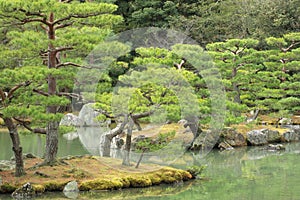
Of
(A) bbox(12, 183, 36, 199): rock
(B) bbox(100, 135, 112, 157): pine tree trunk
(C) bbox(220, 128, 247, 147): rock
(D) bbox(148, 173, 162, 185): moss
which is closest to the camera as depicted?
(A) bbox(12, 183, 36, 199): rock

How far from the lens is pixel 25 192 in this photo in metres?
8.38

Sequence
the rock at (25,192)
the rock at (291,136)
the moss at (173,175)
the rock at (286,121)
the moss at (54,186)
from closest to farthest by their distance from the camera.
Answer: the rock at (25,192), the moss at (54,186), the moss at (173,175), the rock at (291,136), the rock at (286,121)

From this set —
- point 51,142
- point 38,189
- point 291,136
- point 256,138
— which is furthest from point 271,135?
point 38,189

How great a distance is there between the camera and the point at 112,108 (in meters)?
10.2

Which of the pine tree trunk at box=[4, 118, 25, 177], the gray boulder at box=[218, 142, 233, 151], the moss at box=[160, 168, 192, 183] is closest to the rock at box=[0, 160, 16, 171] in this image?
the pine tree trunk at box=[4, 118, 25, 177]

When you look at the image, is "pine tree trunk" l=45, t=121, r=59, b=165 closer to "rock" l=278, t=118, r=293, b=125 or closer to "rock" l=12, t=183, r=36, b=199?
"rock" l=12, t=183, r=36, b=199

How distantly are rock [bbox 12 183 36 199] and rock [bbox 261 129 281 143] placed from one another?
982 cm

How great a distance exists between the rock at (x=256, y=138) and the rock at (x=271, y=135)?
14cm

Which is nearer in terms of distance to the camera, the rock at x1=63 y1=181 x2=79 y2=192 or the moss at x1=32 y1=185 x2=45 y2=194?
the moss at x1=32 y1=185 x2=45 y2=194

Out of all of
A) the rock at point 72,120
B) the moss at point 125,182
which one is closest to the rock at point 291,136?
the rock at point 72,120

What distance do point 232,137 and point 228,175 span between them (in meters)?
4.89

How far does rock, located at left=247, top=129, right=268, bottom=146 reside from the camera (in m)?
16.1

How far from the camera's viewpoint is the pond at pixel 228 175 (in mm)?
8859

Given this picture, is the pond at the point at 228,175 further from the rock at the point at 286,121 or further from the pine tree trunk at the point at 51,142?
the rock at the point at 286,121
